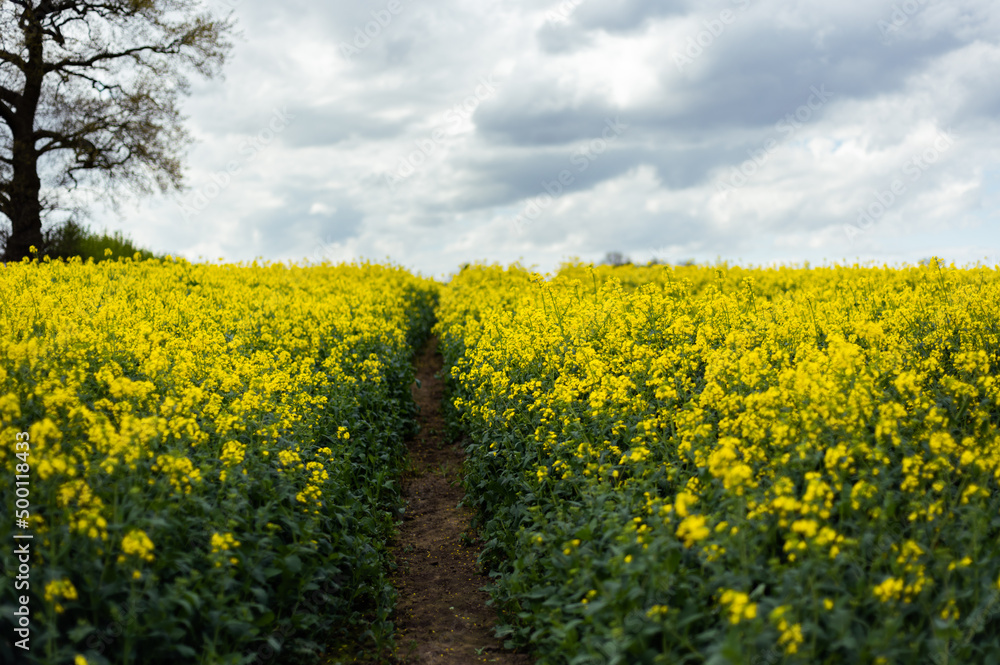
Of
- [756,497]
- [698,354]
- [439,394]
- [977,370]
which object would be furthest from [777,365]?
[439,394]

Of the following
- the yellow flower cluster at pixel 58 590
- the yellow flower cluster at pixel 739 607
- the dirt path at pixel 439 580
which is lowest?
the dirt path at pixel 439 580

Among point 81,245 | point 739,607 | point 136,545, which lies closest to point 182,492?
point 136,545

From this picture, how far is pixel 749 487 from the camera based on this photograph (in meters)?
5.25

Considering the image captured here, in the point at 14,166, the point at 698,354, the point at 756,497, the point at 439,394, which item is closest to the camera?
the point at 756,497

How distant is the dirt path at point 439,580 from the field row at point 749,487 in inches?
12.0

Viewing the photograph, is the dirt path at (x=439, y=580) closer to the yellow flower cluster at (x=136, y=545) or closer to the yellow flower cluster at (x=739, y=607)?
the yellow flower cluster at (x=739, y=607)

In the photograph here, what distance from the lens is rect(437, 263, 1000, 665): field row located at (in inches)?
170

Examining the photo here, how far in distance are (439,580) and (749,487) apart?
152 inches

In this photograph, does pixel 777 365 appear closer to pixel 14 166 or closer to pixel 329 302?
pixel 329 302

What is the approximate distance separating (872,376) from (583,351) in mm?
3110

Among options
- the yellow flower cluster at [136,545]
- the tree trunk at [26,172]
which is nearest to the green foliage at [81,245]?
Result: the tree trunk at [26,172]

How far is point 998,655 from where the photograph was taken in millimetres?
4230

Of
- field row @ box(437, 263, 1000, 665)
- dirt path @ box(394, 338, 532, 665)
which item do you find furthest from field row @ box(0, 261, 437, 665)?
field row @ box(437, 263, 1000, 665)

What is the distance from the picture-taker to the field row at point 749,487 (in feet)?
14.2
